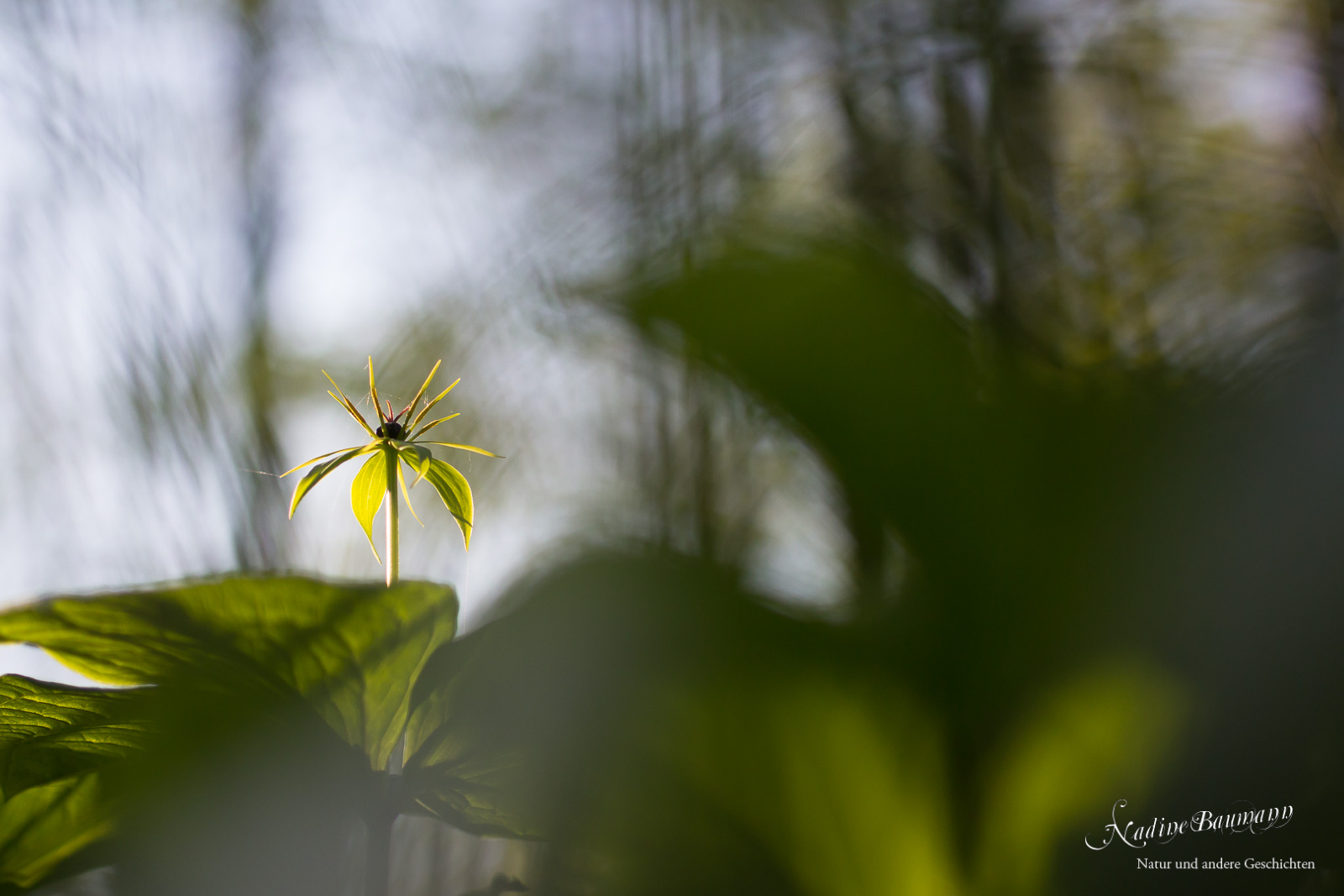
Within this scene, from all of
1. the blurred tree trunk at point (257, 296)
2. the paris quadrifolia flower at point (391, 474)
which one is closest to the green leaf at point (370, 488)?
the paris quadrifolia flower at point (391, 474)

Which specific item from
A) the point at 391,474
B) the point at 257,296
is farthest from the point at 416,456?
the point at 257,296

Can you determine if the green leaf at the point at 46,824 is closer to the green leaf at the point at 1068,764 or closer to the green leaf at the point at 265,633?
the green leaf at the point at 265,633

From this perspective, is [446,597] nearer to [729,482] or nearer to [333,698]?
[333,698]

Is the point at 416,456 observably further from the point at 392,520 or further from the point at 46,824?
the point at 46,824

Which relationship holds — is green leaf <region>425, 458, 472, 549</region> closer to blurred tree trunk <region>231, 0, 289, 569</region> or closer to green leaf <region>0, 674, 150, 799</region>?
green leaf <region>0, 674, 150, 799</region>

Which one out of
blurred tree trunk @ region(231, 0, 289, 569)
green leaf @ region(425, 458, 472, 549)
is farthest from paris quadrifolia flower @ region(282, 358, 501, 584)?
blurred tree trunk @ region(231, 0, 289, 569)

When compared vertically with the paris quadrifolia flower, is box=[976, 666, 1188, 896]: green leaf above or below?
below
